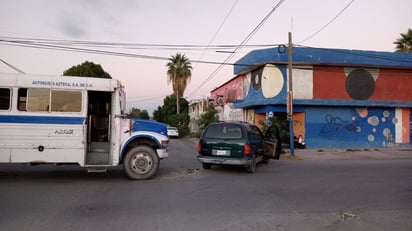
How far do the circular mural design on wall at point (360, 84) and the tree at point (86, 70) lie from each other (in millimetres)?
24741

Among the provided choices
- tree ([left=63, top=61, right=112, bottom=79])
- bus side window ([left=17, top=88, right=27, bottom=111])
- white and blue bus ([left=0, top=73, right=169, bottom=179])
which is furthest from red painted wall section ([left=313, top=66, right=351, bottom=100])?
tree ([left=63, top=61, right=112, bottom=79])

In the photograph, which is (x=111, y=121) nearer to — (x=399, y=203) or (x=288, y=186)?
(x=288, y=186)

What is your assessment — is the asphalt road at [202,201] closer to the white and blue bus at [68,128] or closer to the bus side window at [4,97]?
the white and blue bus at [68,128]

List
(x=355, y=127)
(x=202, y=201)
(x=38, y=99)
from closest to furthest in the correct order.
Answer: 1. (x=202, y=201)
2. (x=38, y=99)
3. (x=355, y=127)

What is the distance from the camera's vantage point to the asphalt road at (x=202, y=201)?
19.2 ft

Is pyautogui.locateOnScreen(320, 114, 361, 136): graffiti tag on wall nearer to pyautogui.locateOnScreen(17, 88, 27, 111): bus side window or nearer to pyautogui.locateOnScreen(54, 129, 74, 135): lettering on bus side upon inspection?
pyautogui.locateOnScreen(54, 129, 74, 135): lettering on bus side

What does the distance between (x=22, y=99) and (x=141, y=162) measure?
3679 millimetres

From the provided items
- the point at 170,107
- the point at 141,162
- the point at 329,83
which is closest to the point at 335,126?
the point at 329,83

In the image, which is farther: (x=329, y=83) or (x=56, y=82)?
(x=329, y=83)

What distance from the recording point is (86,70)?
35125 mm

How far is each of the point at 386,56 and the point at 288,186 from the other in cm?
1908

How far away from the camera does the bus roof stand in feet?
29.7

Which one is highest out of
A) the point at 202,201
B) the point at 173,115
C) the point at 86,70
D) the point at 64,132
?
the point at 86,70

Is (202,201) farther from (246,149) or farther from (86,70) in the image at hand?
(86,70)
